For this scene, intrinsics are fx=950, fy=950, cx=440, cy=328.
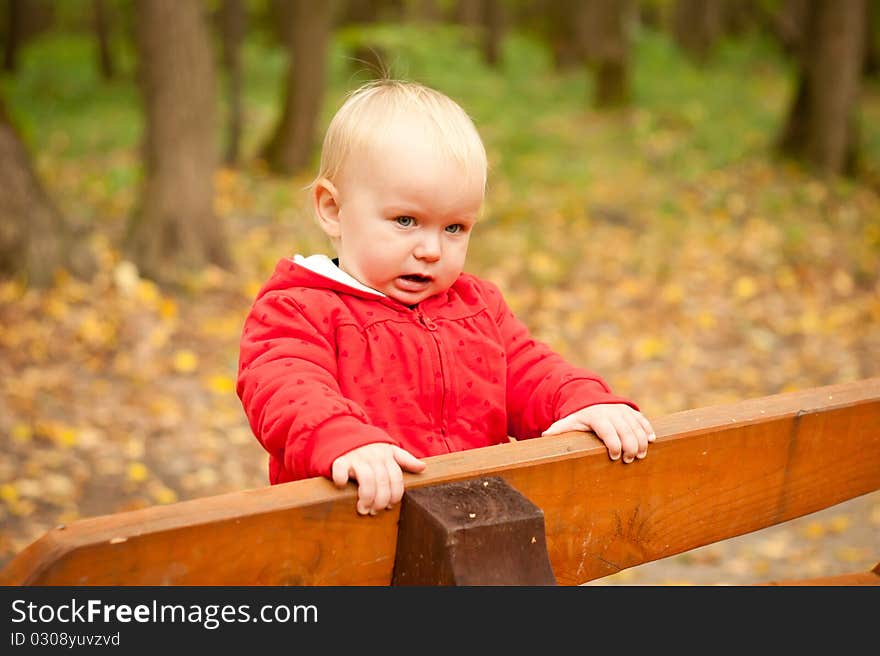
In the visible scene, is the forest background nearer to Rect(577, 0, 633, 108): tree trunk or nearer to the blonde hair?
Rect(577, 0, 633, 108): tree trunk

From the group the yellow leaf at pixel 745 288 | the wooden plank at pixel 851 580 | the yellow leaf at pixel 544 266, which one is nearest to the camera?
the wooden plank at pixel 851 580

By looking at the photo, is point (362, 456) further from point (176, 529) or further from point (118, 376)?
point (118, 376)

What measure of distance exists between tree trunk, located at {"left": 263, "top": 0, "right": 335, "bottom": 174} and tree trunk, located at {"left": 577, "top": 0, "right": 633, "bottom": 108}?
5.98m

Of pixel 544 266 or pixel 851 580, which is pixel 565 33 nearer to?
pixel 544 266

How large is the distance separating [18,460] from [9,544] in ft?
2.17

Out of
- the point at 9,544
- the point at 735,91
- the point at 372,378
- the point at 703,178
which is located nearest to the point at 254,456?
the point at 9,544

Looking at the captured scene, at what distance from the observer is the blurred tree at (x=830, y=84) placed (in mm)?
11125

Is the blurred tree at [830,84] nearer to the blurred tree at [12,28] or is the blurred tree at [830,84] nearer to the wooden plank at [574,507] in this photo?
the wooden plank at [574,507]

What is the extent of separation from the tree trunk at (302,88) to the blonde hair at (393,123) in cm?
996

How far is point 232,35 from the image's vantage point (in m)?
12.4

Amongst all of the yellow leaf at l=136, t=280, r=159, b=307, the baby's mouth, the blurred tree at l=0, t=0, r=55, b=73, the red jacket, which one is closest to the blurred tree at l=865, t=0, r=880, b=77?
the yellow leaf at l=136, t=280, r=159, b=307

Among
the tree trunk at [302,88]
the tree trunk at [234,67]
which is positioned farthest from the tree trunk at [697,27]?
the tree trunk at [302,88]
